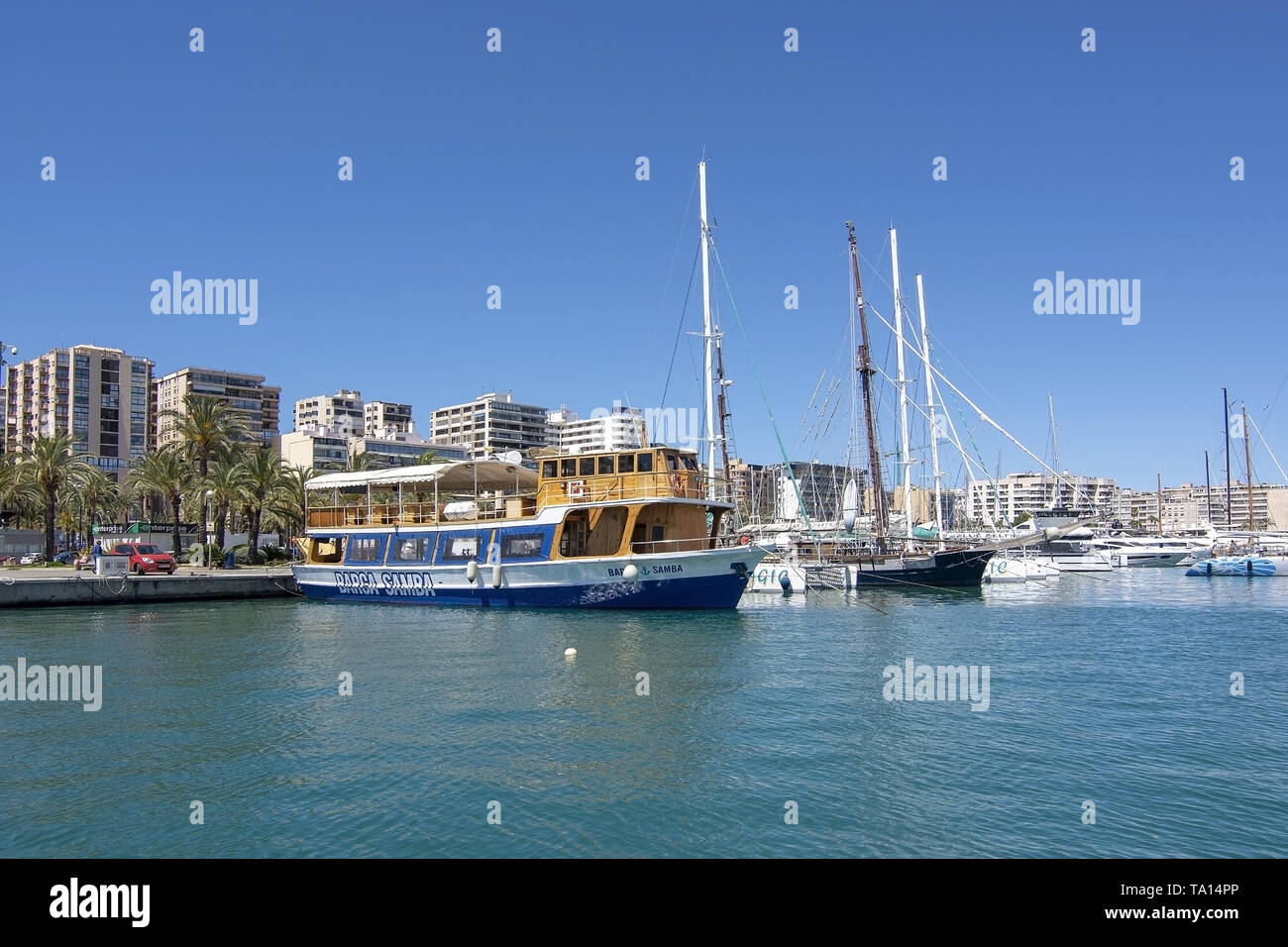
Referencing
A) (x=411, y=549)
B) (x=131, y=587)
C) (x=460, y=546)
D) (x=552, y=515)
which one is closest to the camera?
(x=552, y=515)

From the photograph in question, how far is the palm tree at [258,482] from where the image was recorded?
176ft

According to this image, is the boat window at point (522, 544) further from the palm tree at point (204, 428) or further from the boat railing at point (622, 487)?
the palm tree at point (204, 428)

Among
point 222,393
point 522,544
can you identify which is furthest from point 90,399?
point 522,544

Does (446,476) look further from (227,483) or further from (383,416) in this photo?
(383,416)

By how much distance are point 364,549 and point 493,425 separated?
4917 inches

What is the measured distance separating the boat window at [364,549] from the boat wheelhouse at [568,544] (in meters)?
0.07

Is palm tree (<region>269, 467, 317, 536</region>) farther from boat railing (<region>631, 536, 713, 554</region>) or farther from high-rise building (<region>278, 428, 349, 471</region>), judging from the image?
high-rise building (<region>278, 428, 349, 471</region>)

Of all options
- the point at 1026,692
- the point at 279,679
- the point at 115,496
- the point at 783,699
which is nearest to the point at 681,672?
the point at 783,699

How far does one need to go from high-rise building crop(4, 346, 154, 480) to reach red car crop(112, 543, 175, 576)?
97.4 m

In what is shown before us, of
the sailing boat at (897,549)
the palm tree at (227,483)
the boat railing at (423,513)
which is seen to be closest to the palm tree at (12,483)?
the palm tree at (227,483)

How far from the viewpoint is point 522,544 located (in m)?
36.9

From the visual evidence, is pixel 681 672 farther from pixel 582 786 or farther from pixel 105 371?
pixel 105 371
